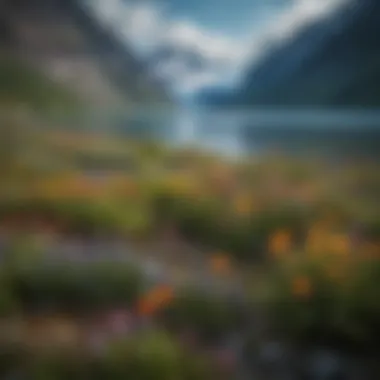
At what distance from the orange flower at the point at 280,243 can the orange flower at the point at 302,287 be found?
0.07 meters

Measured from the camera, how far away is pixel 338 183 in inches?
56.6

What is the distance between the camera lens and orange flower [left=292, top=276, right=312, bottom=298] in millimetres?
1359

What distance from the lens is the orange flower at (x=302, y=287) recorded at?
4.46 ft

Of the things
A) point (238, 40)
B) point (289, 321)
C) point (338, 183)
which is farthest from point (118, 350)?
point (238, 40)

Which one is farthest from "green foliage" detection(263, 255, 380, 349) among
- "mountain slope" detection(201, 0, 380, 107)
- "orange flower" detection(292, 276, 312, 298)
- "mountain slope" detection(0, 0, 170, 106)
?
"mountain slope" detection(0, 0, 170, 106)

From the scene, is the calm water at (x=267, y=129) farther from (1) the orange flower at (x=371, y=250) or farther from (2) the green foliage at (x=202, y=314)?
(2) the green foliage at (x=202, y=314)

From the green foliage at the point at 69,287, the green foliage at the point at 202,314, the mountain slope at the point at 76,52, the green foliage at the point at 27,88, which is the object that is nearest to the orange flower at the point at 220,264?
the green foliage at the point at 202,314

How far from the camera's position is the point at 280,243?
1400 millimetres

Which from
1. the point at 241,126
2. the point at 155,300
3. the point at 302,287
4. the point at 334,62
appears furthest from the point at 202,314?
the point at 334,62

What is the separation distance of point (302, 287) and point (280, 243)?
0.36 ft

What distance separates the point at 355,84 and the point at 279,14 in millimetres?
250

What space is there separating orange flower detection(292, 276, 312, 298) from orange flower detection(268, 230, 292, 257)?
72 mm

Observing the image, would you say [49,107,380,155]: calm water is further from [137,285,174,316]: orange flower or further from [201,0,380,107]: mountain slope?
[137,285,174,316]: orange flower

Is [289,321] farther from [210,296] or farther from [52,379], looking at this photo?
[52,379]
